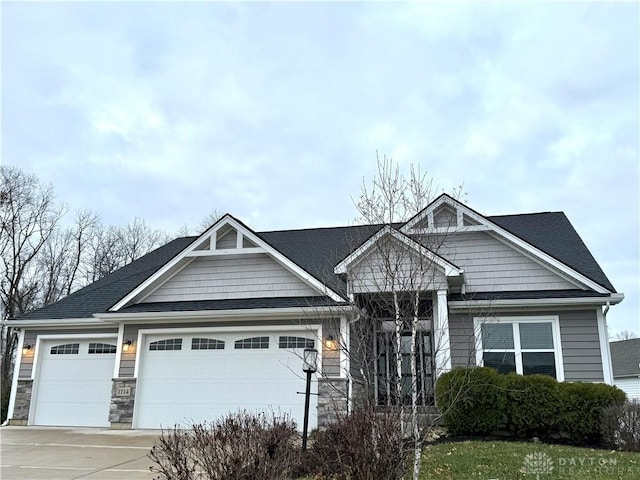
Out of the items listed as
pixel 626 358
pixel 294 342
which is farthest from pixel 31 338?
pixel 626 358

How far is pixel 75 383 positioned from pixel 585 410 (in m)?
11.8

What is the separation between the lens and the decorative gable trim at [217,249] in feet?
40.3

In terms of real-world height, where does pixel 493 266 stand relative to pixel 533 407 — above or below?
above

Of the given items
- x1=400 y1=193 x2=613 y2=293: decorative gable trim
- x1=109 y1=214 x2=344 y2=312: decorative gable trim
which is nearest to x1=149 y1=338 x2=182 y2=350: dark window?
x1=109 y1=214 x2=344 y2=312: decorative gable trim

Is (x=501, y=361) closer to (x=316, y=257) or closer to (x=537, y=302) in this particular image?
(x=537, y=302)

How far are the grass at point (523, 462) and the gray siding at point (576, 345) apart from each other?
3.02 m

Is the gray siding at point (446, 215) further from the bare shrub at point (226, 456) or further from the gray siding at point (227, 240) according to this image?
the bare shrub at point (226, 456)

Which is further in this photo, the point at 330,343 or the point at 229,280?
the point at 229,280

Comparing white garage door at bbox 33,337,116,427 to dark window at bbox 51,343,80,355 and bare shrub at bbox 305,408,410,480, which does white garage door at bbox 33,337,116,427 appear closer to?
dark window at bbox 51,343,80,355

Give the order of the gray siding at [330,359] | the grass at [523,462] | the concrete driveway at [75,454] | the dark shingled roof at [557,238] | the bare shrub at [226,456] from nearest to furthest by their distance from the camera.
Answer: the bare shrub at [226,456]
the grass at [523,462]
the concrete driveway at [75,454]
the gray siding at [330,359]
the dark shingled roof at [557,238]

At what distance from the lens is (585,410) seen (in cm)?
852

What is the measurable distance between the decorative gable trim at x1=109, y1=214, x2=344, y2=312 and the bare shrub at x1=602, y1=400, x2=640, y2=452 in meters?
6.48

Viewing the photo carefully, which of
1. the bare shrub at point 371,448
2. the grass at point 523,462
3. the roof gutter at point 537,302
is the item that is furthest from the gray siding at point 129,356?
the bare shrub at point 371,448

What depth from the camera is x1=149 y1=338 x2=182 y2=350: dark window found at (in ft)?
40.1
